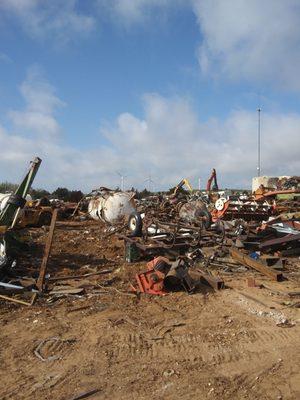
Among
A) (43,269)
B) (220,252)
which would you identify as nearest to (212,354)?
(43,269)

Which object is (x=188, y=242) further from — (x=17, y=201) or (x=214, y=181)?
(x=214, y=181)

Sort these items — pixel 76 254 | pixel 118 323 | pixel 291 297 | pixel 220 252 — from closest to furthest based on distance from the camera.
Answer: pixel 118 323
pixel 291 297
pixel 220 252
pixel 76 254

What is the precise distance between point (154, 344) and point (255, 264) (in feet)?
16.4

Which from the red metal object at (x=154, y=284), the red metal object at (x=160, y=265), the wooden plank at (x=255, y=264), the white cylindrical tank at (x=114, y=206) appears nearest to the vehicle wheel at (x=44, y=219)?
the white cylindrical tank at (x=114, y=206)

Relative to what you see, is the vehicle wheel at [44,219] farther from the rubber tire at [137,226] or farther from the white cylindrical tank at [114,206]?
the rubber tire at [137,226]

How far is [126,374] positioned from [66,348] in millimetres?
1127

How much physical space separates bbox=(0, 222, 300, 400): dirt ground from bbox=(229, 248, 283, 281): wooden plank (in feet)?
0.84

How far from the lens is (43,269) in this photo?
8609 millimetres

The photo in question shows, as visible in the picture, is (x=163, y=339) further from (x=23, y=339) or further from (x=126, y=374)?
(x=23, y=339)

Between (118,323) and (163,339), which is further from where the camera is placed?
(118,323)

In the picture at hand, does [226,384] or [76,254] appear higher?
[76,254]

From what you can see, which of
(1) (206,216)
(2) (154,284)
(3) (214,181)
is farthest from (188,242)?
(3) (214,181)

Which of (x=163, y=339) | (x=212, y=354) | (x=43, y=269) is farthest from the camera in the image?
(x=43, y=269)

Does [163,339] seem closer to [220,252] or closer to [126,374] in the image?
[126,374]
